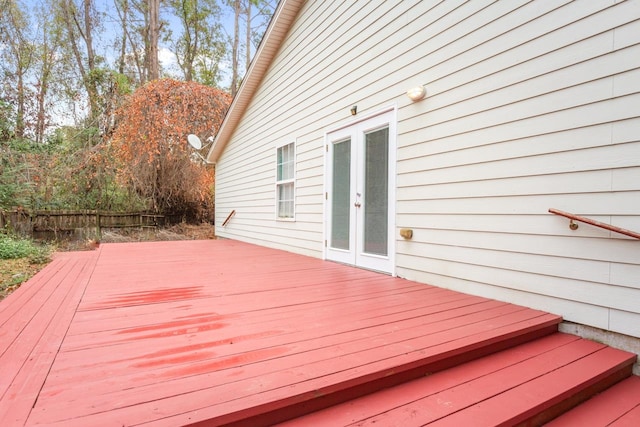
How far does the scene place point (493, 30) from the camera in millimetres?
2869

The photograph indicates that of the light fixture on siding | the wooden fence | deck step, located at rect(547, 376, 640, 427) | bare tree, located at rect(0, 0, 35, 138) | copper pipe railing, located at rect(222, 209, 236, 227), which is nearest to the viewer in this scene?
deck step, located at rect(547, 376, 640, 427)

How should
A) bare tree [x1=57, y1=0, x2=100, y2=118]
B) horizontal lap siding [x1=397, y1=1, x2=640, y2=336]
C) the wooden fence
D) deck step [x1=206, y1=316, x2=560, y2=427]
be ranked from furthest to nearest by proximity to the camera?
bare tree [x1=57, y1=0, x2=100, y2=118] → the wooden fence → horizontal lap siding [x1=397, y1=1, x2=640, y2=336] → deck step [x1=206, y1=316, x2=560, y2=427]

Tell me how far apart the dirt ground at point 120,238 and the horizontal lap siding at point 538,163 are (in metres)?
5.18

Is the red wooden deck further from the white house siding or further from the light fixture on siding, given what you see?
the light fixture on siding

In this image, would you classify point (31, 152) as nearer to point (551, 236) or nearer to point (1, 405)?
point (1, 405)

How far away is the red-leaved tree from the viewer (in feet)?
34.1

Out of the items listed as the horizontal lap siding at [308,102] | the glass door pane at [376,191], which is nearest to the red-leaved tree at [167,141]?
the horizontal lap siding at [308,102]

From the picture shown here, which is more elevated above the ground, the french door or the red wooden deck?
the french door

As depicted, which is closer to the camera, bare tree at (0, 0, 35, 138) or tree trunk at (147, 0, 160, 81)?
bare tree at (0, 0, 35, 138)

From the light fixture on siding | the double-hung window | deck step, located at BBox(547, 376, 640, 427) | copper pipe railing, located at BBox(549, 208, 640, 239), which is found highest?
the light fixture on siding

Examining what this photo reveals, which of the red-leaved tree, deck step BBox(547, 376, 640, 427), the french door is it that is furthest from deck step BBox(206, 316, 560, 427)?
the red-leaved tree

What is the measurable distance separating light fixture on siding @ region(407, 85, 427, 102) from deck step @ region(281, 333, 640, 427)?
2.45 m

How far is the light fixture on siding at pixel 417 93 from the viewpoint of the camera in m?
3.46

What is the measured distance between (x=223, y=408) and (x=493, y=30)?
→ 333 centimetres
